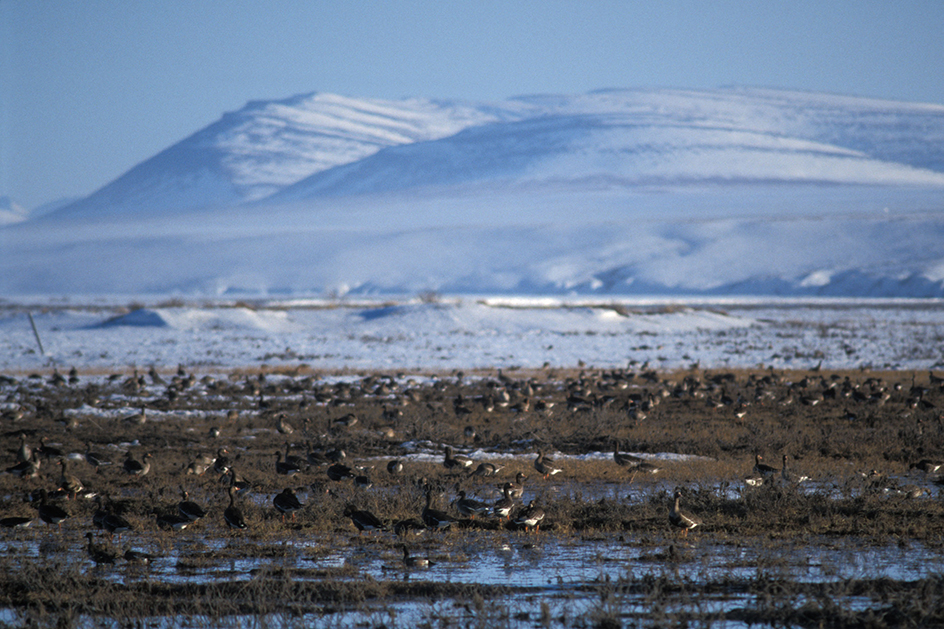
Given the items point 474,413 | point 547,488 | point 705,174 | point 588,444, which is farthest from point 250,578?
point 705,174

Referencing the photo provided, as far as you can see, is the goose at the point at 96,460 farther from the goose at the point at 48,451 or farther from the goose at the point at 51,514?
the goose at the point at 51,514

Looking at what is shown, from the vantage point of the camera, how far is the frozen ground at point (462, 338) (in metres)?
31.8

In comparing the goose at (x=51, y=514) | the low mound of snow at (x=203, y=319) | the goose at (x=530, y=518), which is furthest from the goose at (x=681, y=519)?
the low mound of snow at (x=203, y=319)

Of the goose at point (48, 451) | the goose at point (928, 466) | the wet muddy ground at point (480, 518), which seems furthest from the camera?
the goose at point (48, 451)

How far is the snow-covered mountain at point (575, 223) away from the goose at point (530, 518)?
78.7 metres

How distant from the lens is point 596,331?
43781 millimetres

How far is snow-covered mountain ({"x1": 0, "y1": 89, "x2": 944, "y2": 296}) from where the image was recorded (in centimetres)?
9762

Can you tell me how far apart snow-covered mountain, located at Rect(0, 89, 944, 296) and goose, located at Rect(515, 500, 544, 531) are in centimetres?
7872

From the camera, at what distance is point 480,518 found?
10.3m

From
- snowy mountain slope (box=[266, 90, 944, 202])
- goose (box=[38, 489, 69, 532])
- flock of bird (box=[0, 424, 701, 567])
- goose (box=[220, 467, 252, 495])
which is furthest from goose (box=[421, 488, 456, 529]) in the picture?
snowy mountain slope (box=[266, 90, 944, 202])

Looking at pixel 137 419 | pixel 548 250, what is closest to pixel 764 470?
pixel 137 419

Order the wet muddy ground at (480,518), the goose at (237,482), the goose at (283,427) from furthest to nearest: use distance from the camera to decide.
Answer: the goose at (283,427)
the goose at (237,482)
the wet muddy ground at (480,518)

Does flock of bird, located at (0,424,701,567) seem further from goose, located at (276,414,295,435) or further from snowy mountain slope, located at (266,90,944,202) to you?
snowy mountain slope, located at (266,90,944,202)

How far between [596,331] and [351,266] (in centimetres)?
6494
